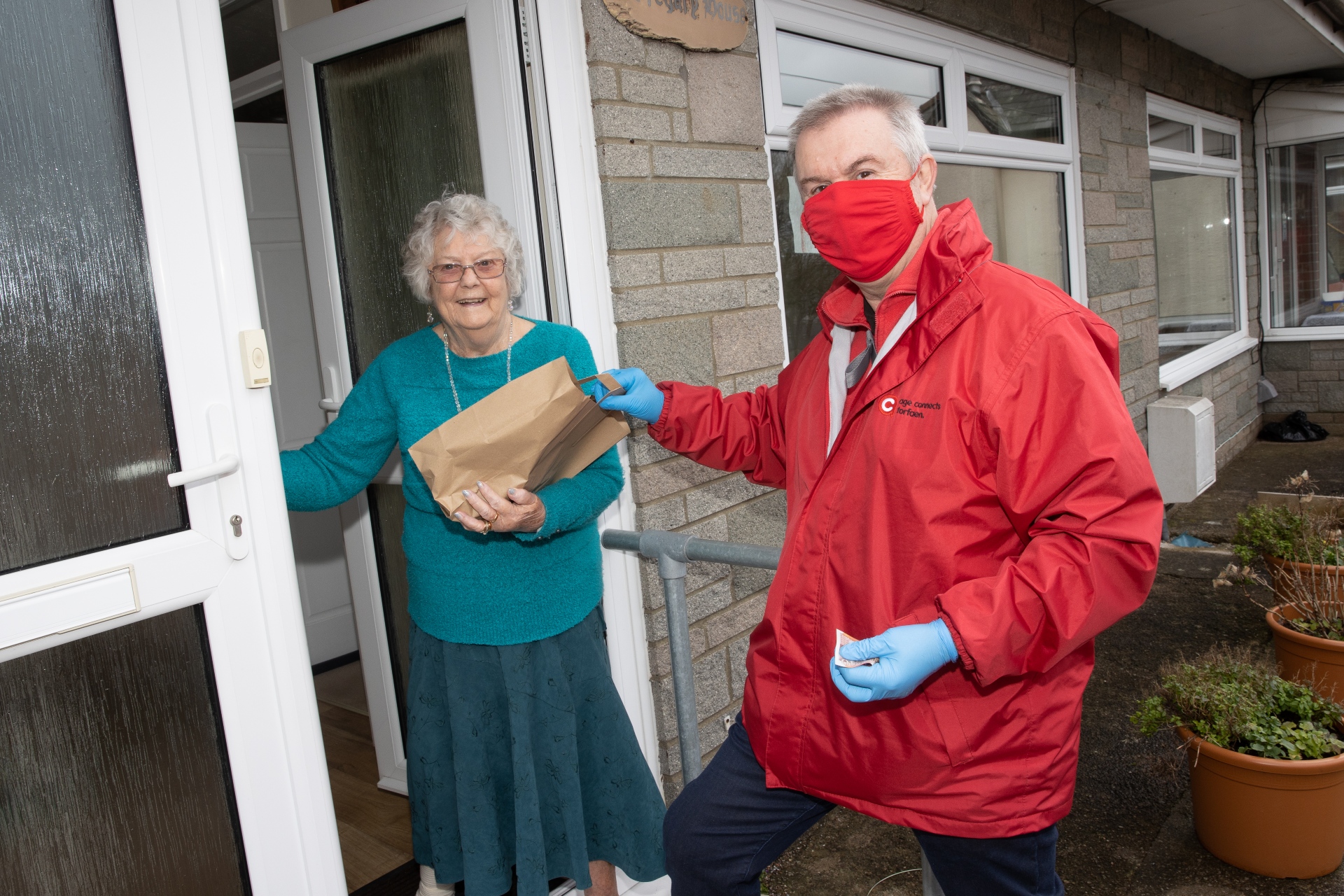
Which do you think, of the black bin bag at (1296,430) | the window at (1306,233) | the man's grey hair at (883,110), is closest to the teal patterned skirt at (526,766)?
the man's grey hair at (883,110)

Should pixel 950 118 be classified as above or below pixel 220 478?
above

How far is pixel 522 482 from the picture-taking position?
73.0 inches

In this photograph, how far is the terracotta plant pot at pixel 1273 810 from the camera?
2385 mm

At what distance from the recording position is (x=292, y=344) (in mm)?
4242

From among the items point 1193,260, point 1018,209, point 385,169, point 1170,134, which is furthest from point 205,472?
point 1193,260

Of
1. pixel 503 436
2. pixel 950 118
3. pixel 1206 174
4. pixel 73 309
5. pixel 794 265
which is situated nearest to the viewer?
pixel 73 309

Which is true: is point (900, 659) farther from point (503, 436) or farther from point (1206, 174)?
point (1206, 174)

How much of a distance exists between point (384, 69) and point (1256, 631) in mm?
4033

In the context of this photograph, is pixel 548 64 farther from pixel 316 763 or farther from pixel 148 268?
pixel 316 763

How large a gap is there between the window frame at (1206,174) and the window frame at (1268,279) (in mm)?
363

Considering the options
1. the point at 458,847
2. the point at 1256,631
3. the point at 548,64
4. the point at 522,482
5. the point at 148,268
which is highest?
the point at 548,64

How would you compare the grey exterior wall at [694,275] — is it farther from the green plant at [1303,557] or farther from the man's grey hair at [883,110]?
the green plant at [1303,557]

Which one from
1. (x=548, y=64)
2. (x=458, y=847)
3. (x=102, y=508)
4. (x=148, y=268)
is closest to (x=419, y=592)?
(x=458, y=847)

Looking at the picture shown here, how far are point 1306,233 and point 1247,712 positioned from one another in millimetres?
9024
